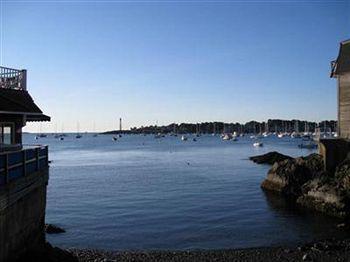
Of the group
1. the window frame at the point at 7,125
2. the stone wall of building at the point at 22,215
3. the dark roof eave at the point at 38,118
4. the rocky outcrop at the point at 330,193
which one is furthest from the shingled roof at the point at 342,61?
the window frame at the point at 7,125

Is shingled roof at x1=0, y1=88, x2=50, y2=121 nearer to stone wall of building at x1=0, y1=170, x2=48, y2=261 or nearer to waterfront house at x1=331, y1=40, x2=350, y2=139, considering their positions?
stone wall of building at x1=0, y1=170, x2=48, y2=261

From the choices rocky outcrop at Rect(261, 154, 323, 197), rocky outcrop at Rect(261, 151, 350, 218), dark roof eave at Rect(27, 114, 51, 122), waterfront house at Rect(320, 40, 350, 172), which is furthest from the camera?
rocky outcrop at Rect(261, 154, 323, 197)

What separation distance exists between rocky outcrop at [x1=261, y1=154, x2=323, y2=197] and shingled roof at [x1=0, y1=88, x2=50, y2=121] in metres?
26.7

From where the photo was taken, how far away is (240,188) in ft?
165

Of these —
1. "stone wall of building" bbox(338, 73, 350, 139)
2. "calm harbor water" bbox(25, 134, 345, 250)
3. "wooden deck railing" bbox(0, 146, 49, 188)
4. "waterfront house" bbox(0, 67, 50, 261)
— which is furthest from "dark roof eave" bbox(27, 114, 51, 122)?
"stone wall of building" bbox(338, 73, 350, 139)

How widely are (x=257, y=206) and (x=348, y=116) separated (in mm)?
10956

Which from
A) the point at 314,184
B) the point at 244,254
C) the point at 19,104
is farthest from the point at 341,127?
the point at 19,104

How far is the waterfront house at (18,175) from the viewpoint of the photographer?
14664 millimetres

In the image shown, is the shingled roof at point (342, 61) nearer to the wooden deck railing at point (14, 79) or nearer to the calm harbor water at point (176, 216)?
the calm harbor water at point (176, 216)

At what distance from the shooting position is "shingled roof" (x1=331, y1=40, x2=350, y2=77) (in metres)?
40.3

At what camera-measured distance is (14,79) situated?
2342cm

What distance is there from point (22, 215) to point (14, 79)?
30.5ft

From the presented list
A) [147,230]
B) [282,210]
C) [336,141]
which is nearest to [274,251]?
[147,230]

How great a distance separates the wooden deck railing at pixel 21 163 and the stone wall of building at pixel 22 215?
23cm
